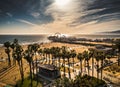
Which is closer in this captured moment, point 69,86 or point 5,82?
point 69,86

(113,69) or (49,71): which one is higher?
(49,71)

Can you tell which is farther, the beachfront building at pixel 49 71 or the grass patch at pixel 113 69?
the grass patch at pixel 113 69

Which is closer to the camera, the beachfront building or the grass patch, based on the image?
the beachfront building

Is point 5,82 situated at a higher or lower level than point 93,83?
lower

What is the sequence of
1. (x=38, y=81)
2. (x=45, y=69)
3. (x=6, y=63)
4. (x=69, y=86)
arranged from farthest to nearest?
(x=6, y=63) → (x=45, y=69) → (x=38, y=81) → (x=69, y=86)

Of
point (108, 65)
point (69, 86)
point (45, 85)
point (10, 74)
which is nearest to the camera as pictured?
point (69, 86)

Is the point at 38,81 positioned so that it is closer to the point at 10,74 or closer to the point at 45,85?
the point at 45,85

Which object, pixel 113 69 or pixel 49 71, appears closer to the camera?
pixel 49 71

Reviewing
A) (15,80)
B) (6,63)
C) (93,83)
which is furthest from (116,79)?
(6,63)
